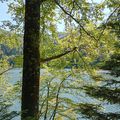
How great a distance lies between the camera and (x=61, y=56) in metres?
7.16

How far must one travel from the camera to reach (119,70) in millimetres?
7465

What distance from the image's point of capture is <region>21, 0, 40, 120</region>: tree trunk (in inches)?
237

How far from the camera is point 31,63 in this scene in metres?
6.08

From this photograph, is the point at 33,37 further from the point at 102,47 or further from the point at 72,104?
the point at 72,104

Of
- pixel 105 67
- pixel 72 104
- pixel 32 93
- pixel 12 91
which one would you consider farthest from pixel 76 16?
Answer: pixel 12 91

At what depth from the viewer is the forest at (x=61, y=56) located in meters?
6.11

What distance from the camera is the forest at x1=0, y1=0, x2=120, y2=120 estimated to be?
6105 mm

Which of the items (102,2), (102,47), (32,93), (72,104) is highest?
(102,2)

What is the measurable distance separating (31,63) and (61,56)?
1217 mm

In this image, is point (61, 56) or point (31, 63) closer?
point (31, 63)

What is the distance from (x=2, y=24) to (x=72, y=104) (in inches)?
240

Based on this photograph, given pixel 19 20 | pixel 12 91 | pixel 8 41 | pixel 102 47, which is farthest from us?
pixel 12 91

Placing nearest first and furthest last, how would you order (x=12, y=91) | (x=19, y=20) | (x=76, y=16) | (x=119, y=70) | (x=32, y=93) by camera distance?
(x=32, y=93), (x=119, y=70), (x=76, y=16), (x=19, y=20), (x=12, y=91)

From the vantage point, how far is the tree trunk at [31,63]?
6.02m
